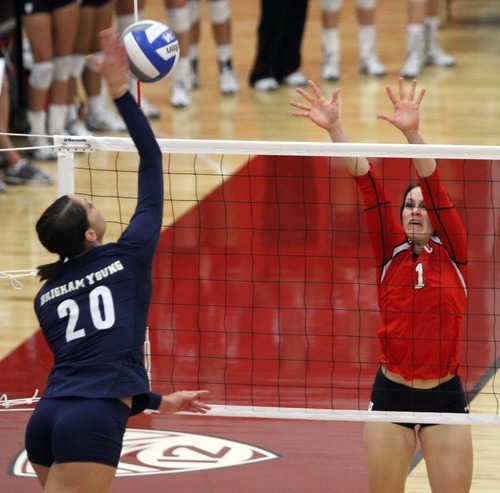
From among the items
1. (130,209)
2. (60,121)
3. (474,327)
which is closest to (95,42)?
(60,121)

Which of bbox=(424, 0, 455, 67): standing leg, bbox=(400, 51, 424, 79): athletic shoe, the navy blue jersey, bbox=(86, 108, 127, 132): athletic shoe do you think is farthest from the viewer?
bbox=(424, 0, 455, 67): standing leg

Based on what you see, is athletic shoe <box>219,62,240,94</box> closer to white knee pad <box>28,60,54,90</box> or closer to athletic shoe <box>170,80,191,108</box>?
athletic shoe <box>170,80,191,108</box>

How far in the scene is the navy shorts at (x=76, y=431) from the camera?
346cm

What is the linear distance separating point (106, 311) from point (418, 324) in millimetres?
1241

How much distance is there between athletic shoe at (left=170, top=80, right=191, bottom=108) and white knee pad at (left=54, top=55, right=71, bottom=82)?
2.00m

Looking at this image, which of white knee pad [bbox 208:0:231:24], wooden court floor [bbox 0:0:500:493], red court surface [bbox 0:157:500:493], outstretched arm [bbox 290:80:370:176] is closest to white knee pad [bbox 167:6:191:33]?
white knee pad [bbox 208:0:231:24]

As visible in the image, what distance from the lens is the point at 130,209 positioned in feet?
28.1

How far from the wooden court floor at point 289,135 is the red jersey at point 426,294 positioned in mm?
919

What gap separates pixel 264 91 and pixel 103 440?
29.0ft

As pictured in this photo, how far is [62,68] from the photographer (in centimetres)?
947

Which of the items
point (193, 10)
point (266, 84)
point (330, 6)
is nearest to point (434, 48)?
point (330, 6)

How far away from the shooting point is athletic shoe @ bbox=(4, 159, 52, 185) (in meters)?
9.11

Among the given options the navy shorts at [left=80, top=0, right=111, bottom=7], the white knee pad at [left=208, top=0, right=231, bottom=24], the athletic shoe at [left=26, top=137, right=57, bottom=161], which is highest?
the white knee pad at [left=208, top=0, right=231, bottom=24]

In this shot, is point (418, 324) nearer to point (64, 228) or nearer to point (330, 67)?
point (64, 228)
